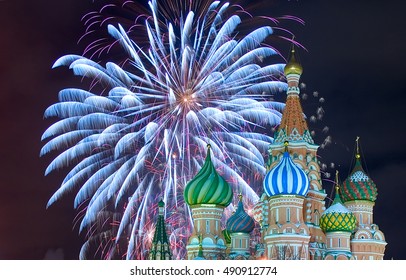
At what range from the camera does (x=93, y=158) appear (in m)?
21.0

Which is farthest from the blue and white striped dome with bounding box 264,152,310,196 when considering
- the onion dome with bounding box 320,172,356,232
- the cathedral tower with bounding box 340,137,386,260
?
the cathedral tower with bounding box 340,137,386,260

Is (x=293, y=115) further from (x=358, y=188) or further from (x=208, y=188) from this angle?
(x=208, y=188)

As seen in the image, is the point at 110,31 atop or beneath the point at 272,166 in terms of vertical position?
atop

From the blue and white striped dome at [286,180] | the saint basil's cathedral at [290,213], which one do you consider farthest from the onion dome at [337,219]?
the blue and white striped dome at [286,180]

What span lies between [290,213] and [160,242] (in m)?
3.73

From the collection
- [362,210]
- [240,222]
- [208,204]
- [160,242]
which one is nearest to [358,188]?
[362,210]

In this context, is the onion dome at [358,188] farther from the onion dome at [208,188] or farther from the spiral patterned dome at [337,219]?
the onion dome at [208,188]

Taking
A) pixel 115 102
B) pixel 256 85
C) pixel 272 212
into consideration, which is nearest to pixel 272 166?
pixel 272 212

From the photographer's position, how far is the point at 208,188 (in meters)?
23.9

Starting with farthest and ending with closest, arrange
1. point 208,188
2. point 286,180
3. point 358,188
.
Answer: point 358,188 < point 208,188 < point 286,180

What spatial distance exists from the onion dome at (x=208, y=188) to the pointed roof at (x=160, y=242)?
53.5 inches
